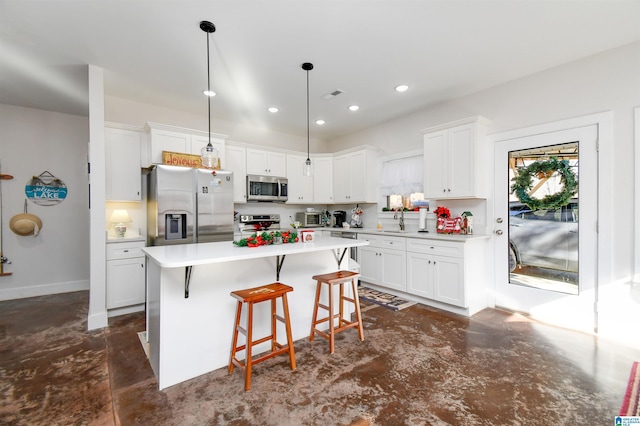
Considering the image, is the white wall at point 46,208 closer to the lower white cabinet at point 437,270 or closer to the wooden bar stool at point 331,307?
the wooden bar stool at point 331,307

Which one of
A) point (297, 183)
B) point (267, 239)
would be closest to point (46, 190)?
point (297, 183)

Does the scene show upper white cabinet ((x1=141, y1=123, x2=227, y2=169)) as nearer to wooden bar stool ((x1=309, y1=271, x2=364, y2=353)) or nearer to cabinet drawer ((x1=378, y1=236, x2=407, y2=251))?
wooden bar stool ((x1=309, y1=271, x2=364, y2=353))

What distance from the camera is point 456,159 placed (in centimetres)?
371

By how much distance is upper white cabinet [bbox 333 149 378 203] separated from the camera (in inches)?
196

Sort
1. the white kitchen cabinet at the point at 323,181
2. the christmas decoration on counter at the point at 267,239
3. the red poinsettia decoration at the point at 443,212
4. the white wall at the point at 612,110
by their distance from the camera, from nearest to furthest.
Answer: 1. the christmas decoration on counter at the point at 267,239
2. the white wall at the point at 612,110
3. the red poinsettia decoration at the point at 443,212
4. the white kitchen cabinet at the point at 323,181

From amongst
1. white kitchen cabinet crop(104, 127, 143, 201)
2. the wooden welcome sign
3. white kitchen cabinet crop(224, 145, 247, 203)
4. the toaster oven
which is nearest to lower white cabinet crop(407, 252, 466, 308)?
the toaster oven

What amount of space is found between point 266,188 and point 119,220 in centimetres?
215

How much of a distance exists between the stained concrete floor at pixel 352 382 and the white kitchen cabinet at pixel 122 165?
1.67m

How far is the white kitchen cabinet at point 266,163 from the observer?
15.9 ft

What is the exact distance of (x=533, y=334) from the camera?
2.89m

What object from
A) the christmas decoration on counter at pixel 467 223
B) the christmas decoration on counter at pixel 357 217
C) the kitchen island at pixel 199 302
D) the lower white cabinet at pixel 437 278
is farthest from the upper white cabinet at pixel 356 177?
the kitchen island at pixel 199 302

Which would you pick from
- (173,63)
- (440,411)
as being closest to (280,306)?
(440,411)

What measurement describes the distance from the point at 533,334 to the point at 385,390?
1.92 m

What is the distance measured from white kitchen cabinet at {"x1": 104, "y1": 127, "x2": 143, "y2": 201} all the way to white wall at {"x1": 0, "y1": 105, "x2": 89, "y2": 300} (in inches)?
58.6
